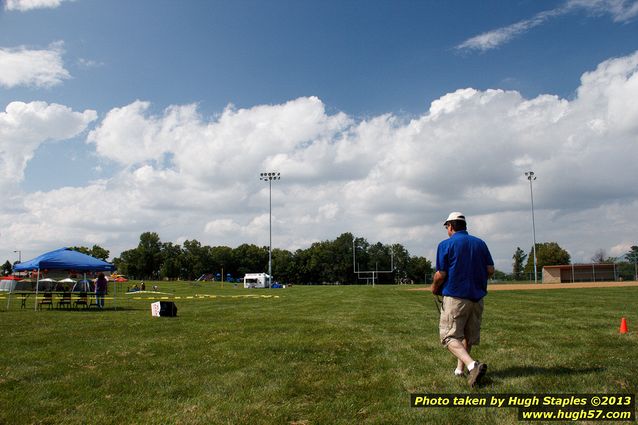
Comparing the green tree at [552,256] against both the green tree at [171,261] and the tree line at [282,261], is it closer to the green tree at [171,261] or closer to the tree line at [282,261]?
the tree line at [282,261]

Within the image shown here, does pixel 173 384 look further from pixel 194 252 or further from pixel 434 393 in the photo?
pixel 194 252

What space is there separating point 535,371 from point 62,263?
64.6 ft

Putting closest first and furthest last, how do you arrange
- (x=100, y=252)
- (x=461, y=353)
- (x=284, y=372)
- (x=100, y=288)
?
(x=461, y=353), (x=284, y=372), (x=100, y=288), (x=100, y=252)

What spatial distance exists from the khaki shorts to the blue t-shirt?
11 cm

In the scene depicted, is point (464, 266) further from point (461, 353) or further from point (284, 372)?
point (284, 372)

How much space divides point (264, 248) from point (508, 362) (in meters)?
156

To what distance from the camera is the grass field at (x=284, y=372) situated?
5203 millimetres

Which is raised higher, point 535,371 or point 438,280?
point 438,280

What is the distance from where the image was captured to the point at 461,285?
6516 mm

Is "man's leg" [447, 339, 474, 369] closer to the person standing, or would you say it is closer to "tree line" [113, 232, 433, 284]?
the person standing

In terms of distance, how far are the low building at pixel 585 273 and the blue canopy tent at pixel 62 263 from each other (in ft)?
206

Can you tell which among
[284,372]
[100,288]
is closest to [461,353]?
[284,372]

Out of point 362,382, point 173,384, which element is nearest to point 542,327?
point 362,382

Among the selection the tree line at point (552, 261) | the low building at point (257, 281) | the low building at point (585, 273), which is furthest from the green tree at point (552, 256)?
the low building at point (257, 281)
